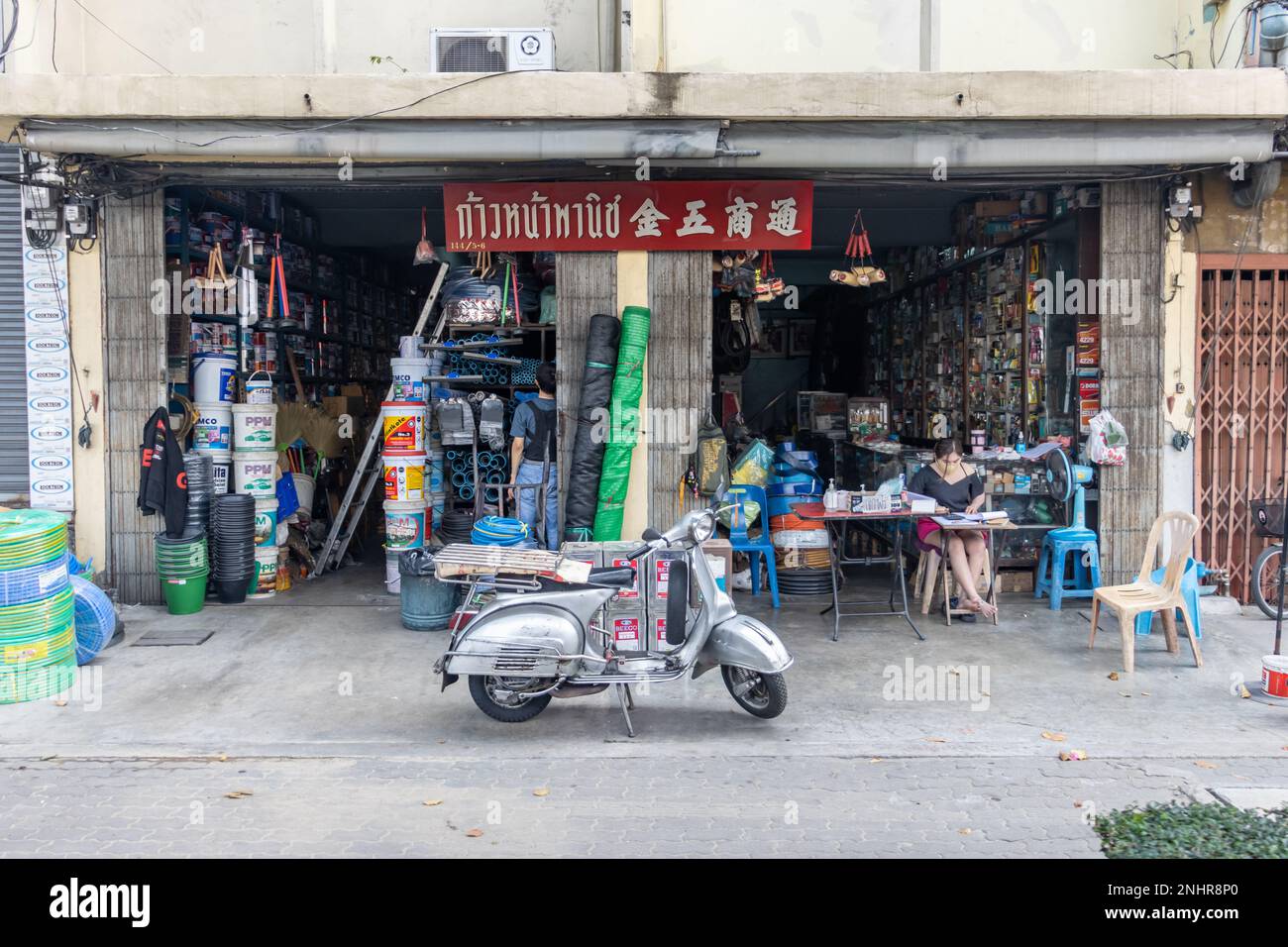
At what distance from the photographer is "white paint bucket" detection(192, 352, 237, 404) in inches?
345

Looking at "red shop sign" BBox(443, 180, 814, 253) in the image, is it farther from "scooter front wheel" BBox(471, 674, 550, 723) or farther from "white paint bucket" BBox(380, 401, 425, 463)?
"scooter front wheel" BBox(471, 674, 550, 723)

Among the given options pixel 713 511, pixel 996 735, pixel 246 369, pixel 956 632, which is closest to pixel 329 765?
pixel 713 511

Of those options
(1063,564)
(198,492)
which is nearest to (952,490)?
(1063,564)

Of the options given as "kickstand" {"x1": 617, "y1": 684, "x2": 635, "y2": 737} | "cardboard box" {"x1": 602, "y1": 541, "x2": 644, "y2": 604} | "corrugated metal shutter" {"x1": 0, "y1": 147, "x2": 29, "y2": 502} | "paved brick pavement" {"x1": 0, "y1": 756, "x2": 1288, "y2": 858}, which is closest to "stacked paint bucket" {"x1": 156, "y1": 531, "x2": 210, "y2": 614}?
"corrugated metal shutter" {"x1": 0, "y1": 147, "x2": 29, "y2": 502}

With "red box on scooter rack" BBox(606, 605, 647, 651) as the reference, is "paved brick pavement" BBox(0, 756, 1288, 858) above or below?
below

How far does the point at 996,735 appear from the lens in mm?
5559

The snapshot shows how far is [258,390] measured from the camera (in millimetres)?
8961

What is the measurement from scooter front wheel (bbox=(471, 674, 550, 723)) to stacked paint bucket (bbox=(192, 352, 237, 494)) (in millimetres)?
4409

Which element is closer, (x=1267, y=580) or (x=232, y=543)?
(x=1267, y=580)

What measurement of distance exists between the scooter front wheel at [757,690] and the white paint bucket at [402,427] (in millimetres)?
4233

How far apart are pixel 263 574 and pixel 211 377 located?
1.84m

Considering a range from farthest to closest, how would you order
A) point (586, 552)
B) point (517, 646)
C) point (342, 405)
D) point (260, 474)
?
1. point (342, 405)
2. point (260, 474)
3. point (586, 552)
4. point (517, 646)

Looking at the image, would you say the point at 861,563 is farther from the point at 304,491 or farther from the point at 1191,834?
the point at 304,491

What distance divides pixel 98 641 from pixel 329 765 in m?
2.89
